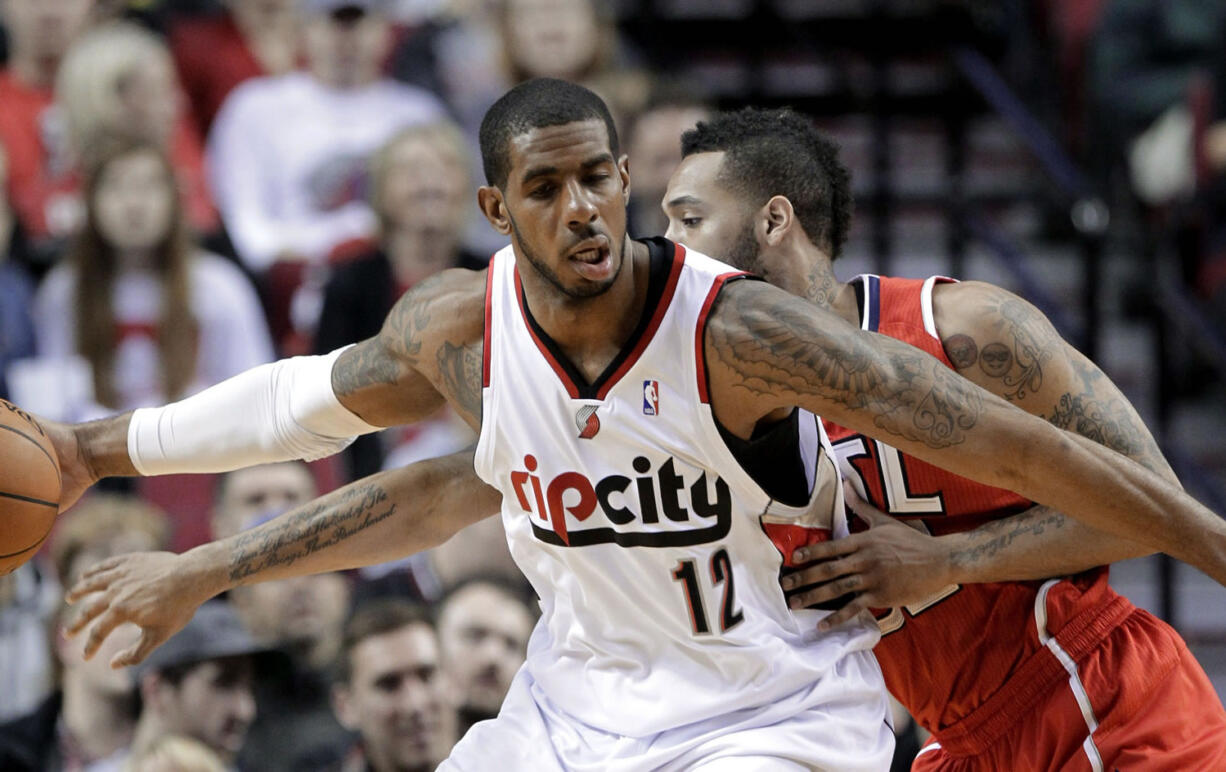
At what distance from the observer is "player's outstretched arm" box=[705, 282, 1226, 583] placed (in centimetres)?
261

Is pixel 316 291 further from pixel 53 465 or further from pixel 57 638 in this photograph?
pixel 53 465

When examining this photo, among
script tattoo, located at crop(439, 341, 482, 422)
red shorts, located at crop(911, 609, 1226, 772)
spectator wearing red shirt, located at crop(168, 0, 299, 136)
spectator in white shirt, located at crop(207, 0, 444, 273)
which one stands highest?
spectator wearing red shirt, located at crop(168, 0, 299, 136)

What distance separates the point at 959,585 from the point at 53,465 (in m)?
1.98

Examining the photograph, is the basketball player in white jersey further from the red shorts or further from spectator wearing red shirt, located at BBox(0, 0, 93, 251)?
spectator wearing red shirt, located at BBox(0, 0, 93, 251)

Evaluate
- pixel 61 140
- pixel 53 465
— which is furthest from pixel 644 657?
pixel 61 140

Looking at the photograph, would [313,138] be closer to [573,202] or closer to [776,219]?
[776,219]

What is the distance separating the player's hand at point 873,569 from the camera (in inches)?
114

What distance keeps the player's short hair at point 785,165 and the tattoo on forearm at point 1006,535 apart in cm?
84

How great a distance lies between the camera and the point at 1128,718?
305 centimetres

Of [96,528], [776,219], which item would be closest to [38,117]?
[96,528]

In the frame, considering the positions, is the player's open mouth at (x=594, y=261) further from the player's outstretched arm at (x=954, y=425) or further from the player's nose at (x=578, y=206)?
the player's outstretched arm at (x=954, y=425)

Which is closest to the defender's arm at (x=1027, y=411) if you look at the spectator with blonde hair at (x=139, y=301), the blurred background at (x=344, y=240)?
the blurred background at (x=344, y=240)

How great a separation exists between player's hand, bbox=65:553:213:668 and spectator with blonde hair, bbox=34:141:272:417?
245cm

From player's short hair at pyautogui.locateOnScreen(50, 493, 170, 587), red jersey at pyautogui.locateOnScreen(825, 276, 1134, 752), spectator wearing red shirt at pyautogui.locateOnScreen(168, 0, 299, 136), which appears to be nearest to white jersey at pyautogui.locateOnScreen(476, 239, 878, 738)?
red jersey at pyautogui.locateOnScreen(825, 276, 1134, 752)
